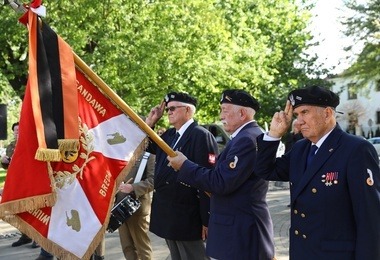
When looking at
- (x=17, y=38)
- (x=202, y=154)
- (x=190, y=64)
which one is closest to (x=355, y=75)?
(x=190, y=64)

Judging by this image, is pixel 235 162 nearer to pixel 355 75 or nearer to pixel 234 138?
pixel 234 138

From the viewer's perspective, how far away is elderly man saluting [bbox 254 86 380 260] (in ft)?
9.82

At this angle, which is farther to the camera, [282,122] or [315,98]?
[282,122]

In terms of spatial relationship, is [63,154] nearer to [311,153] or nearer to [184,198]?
A: [184,198]

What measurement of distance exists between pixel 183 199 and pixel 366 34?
23349 mm

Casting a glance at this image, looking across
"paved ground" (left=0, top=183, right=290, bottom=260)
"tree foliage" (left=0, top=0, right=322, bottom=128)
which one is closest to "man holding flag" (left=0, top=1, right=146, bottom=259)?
"paved ground" (left=0, top=183, right=290, bottom=260)

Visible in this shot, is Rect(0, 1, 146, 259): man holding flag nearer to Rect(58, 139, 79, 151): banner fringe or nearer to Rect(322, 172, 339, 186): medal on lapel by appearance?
Rect(58, 139, 79, 151): banner fringe

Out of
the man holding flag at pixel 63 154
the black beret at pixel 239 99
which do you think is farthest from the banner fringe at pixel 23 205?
the black beret at pixel 239 99

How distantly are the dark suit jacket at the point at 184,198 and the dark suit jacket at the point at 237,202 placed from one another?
0.66 m

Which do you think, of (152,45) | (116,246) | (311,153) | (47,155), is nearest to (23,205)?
(47,155)

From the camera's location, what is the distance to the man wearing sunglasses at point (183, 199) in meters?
4.97

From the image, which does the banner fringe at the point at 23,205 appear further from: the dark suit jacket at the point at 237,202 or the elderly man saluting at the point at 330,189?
the elderly man saluting at the point at 330,189

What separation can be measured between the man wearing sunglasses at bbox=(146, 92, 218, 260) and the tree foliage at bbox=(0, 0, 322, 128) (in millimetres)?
11661

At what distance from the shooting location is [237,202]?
4199mm
